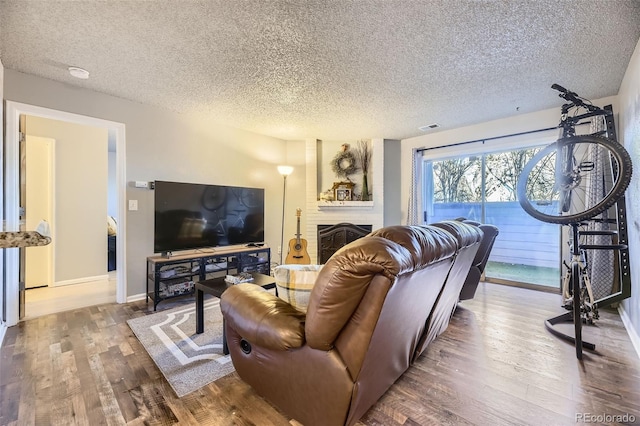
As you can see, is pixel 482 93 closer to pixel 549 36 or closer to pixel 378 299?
pixel 549 36

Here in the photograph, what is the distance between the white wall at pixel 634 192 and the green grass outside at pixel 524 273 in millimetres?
1102

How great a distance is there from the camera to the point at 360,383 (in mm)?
1153

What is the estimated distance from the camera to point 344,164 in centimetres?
495

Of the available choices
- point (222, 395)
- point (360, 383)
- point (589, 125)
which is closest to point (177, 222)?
point (222, 395)

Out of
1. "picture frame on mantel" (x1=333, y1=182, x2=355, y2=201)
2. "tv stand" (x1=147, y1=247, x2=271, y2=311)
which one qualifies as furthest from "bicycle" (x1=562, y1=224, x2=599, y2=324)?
"tv stand" (x1=147, y1=247, x2=271, y2=311)

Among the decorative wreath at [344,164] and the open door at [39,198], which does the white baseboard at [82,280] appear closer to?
the open door at [39,198]

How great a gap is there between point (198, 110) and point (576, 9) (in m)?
3.60

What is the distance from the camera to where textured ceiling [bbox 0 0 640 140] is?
175 cm

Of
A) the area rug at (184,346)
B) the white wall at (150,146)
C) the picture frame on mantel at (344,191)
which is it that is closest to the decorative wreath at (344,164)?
the picture frame on mantel at (344,191)

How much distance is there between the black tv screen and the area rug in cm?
90

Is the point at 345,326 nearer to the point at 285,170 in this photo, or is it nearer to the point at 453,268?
the point at 453,268

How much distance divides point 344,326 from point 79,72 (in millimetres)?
3193

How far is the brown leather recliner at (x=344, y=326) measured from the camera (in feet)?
3.36

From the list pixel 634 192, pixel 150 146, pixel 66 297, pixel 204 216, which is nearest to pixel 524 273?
pixel 634 192
